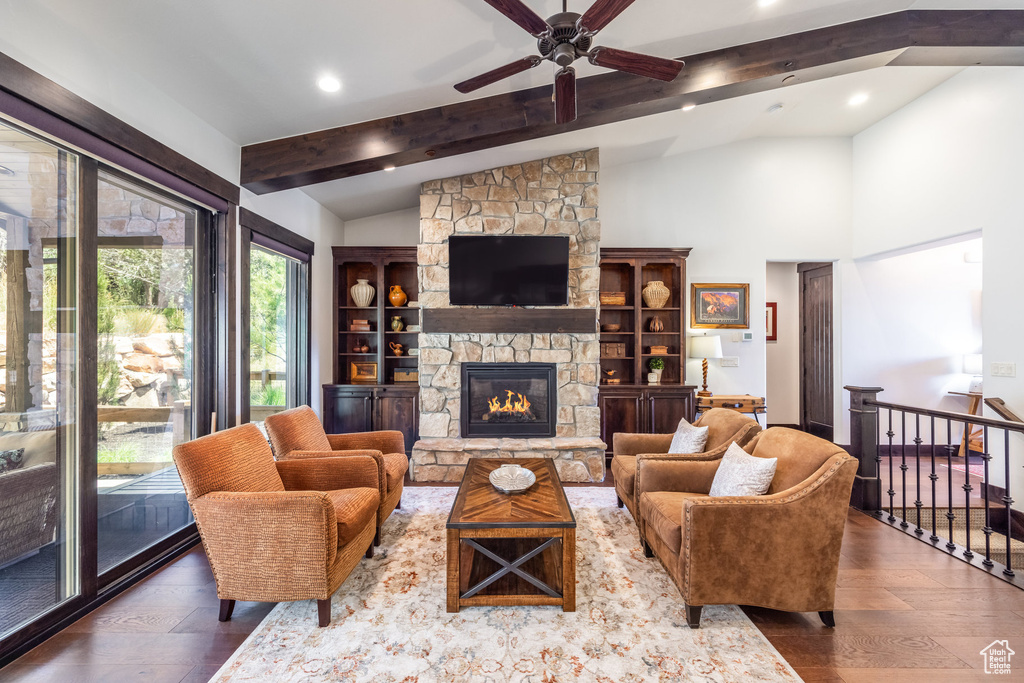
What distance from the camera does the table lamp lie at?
4938 mm

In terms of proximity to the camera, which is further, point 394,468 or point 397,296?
point 397,296

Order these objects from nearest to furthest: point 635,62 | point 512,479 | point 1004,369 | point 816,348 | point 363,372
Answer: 1. point 635,62
2. point 512,479
3. point 1004,369
4. point 363,372
5. point 816,348

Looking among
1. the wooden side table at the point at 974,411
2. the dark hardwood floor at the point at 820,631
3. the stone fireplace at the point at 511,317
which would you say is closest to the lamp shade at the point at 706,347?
the stone fireplace at the point at 511,317

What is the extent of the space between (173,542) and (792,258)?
6.53 meters

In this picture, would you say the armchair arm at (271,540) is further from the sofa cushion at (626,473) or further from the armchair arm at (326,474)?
the sofa cushion at (626,473)

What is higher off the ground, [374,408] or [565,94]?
[565,94]

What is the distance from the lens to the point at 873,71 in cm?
396

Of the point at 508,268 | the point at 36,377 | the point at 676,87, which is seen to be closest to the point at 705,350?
the point at 508,268

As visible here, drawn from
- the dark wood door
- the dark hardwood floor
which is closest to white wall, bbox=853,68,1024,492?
the dark wood door

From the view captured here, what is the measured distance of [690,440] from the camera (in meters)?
3.02

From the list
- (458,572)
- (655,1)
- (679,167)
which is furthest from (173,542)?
(679,167)

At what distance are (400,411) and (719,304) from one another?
3.94m

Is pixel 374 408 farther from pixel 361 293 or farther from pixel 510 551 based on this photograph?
pixel 510 551

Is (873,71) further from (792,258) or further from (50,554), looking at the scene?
(50,554)
